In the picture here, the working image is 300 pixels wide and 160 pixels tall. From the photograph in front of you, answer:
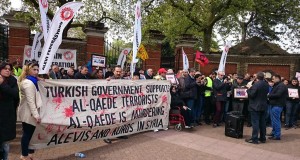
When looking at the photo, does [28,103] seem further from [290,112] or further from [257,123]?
[290,112]

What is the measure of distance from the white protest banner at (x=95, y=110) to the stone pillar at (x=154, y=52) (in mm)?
9134

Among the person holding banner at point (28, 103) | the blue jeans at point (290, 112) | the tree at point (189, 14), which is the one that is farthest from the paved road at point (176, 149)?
the tree at point (189, 14)

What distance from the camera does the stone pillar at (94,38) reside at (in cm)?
1595

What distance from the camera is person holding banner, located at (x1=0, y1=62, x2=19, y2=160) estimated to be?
5.08 metres

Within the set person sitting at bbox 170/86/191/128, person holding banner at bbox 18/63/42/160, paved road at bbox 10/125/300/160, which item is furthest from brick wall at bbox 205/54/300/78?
person holding banner at bbox 18/63/42/160

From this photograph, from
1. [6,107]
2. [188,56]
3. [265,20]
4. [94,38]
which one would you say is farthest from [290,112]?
[265,20]

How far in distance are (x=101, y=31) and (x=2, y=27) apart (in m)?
4.76

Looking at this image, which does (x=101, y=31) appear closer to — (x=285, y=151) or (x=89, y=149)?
(x=89, y=149)

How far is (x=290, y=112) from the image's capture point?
11664mm

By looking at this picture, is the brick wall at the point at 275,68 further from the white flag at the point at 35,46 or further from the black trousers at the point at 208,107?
the white flag at the point at 35,46

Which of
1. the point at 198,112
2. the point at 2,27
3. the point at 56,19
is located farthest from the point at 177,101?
the point at 2,27

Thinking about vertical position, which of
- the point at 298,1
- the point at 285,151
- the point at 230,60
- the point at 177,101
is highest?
the point at 298,1

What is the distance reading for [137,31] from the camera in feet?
30.1

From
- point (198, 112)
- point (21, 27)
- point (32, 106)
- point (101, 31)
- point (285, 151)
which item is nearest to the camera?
point (32, 106)
